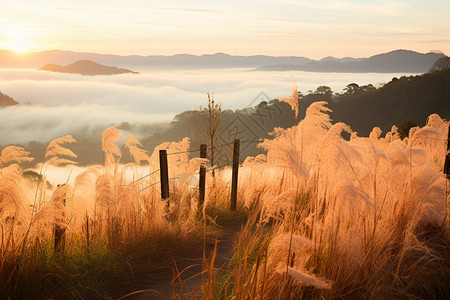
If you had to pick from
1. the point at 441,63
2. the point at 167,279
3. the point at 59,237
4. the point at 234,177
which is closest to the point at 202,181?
the point at 234,177

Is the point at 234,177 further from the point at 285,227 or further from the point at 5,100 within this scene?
the point at 5,100

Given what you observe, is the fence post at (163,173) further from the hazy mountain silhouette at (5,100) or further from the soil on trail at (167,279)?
the hazy mountain silhouette at (5,100)

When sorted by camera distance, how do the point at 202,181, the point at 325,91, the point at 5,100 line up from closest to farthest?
the point at 202,181
the point at 325,91
the point at 5,100

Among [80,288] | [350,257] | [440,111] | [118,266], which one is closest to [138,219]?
[118,266]

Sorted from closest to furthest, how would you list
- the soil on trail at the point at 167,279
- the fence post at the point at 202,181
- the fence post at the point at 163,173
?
1. the soil on trail at the point at 167,279
2. the fence post at the point at 163,173
3. the fence post at the point at 202,181

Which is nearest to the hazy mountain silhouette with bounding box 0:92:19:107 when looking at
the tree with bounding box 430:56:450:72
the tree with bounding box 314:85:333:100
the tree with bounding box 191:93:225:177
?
the tree with bounding box 314:85:333:100

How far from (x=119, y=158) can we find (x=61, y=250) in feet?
6.48

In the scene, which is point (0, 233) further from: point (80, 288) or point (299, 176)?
point (299, 176)

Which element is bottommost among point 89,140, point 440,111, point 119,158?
point 89,140

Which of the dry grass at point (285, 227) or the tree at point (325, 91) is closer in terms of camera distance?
the dry grass at point (285, 227)

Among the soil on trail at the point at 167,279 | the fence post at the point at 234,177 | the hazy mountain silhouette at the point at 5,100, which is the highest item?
the fence post at the point at 234,177

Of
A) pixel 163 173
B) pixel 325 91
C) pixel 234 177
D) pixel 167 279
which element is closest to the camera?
pixel 167 279

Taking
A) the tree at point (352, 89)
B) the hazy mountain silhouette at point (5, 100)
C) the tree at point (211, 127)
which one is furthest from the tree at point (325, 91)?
the hazy mountain silhouette at point (5, 100)

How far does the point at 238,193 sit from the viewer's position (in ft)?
30.3
